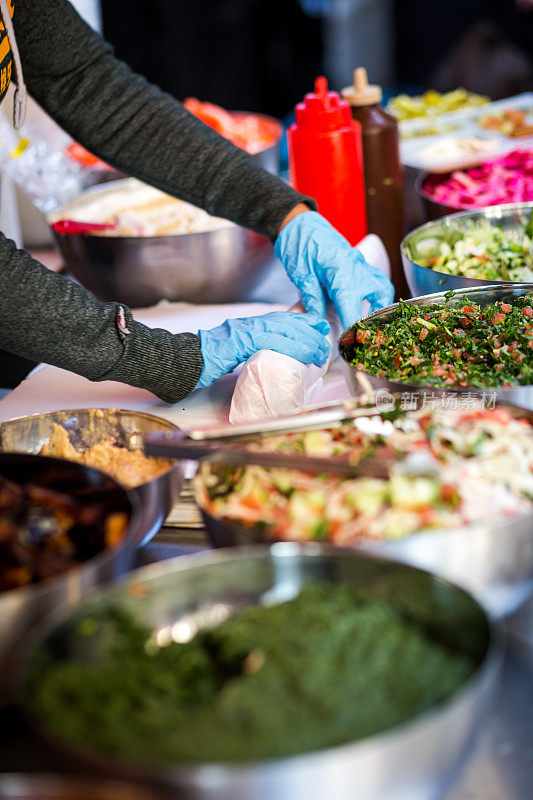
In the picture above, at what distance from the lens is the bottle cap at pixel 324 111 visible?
2.24m

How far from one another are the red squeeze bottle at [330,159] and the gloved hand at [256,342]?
582mm

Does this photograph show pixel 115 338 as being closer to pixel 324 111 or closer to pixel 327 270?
pixel 327 270

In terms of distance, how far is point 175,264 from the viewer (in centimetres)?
238

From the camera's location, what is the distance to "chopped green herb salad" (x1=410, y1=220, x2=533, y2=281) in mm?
2104

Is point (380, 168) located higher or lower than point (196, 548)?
higher

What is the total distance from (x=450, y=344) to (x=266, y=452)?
618 millimetres

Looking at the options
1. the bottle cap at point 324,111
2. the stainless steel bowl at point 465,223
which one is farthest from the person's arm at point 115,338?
the bottle cap at point 324,111

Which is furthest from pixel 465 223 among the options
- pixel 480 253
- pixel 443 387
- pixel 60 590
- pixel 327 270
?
pixel 60 590

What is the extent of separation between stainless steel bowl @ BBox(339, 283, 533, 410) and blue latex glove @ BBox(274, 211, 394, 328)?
0.76 feet

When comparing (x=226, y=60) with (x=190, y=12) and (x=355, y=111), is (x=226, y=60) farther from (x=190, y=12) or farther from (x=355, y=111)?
(x=355, y=111)

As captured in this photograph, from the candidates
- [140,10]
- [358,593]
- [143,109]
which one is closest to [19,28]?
[143,109]

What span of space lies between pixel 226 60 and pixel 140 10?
975mm

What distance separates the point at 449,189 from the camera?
2.75m

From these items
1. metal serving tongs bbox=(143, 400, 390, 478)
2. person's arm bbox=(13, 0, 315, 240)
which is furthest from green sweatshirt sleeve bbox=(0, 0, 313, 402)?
metal serving tongs bbox=(143, 400, 390, 478)
